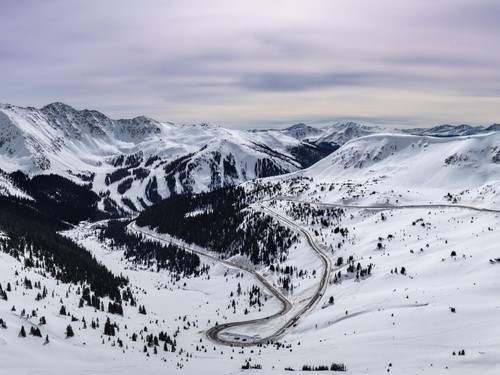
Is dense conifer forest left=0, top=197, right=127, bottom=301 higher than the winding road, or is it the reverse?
dense conifer forest left=0, top=197, right=127, bottom=301

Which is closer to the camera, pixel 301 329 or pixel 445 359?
pixel 445 359

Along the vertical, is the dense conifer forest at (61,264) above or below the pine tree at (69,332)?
above

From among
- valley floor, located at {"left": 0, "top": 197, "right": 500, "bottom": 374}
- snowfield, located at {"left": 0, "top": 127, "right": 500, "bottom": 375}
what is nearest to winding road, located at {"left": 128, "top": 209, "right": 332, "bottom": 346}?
snowfield, located at {"left": 0, "top": 127, "right": 500, "bottom": 375}

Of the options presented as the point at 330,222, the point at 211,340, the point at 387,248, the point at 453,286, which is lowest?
the point at 211,340

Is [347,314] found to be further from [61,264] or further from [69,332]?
[61,264]

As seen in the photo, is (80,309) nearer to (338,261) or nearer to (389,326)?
(389,326)

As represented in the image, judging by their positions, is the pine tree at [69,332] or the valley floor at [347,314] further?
the pine tree at [69,332]

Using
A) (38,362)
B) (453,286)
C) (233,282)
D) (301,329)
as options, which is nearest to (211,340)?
(301,329)

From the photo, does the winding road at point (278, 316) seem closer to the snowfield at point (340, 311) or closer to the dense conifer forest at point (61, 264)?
the snowfield at point (340, 311)

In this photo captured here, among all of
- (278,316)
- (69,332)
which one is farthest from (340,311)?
A: (69,332)

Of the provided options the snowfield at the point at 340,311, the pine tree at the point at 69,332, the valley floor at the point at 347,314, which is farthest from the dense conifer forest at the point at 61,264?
the pine tree at the point at 69,332

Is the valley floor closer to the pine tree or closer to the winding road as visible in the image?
the pine tree
